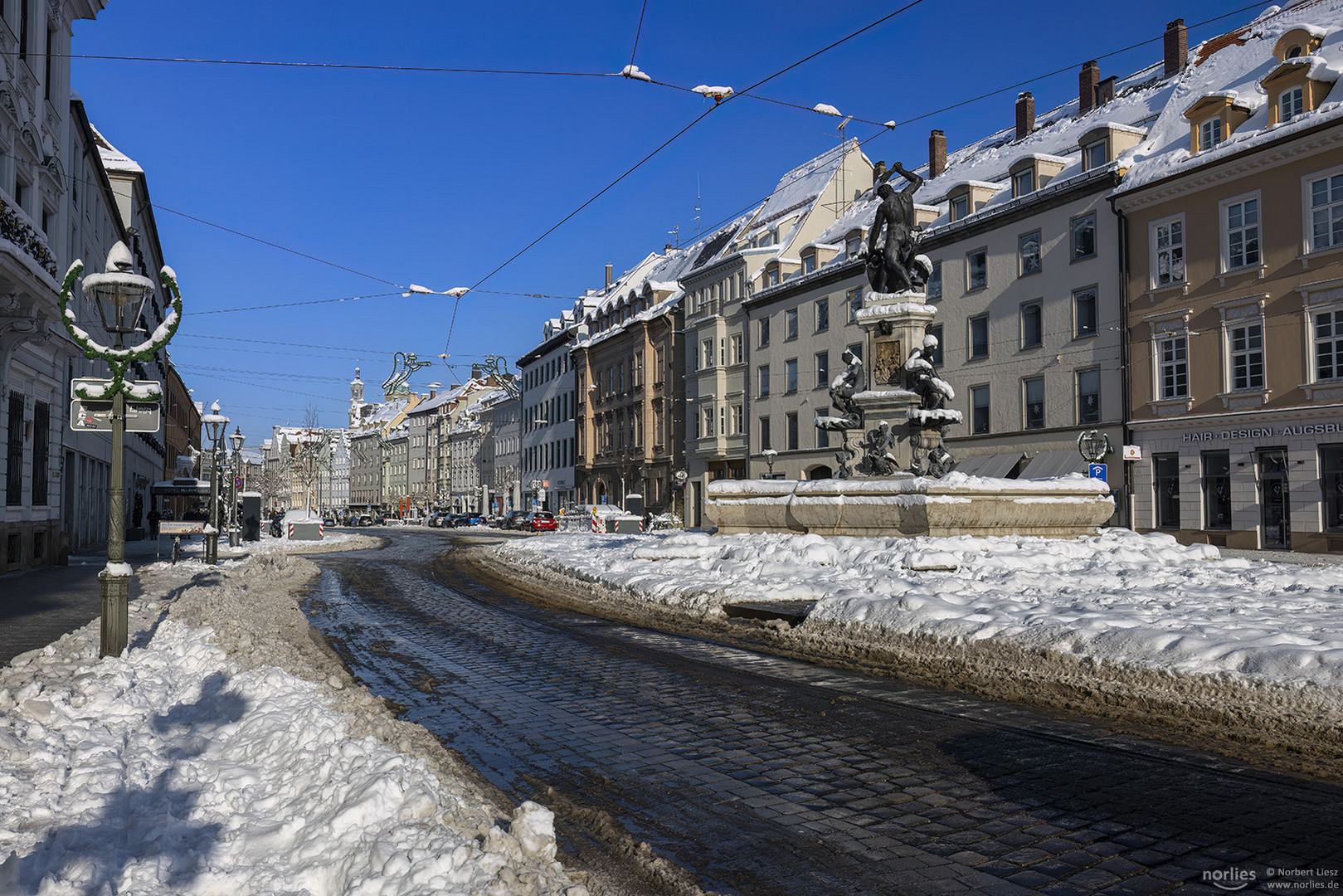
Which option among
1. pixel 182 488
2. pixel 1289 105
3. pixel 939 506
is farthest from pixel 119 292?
pixel 182 488

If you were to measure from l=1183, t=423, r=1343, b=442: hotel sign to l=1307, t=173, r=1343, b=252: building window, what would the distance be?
4732 mm

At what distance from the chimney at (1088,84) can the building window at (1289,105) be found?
11.9 m

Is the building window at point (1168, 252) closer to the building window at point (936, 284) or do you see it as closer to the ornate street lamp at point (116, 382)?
the building window at point (936, 284)

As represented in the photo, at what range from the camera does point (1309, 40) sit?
29047 mm

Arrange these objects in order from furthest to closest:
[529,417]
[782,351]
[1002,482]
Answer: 1. [529,417]
2. [782,351]
3. [1002,482]

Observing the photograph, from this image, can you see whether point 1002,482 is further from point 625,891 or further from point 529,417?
point 529,417

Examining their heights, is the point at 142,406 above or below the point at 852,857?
above

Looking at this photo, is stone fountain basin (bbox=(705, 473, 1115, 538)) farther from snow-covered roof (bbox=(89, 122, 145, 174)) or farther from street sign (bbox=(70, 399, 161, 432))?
snow-covered roof (bbox=(89, 122, 145, 174))

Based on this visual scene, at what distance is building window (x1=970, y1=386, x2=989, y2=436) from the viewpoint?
3825 cm

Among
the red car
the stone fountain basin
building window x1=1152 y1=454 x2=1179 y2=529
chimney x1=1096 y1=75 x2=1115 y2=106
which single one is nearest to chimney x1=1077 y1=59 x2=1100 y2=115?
chimney x1=1096 y1=75 x2=1115 y2=106

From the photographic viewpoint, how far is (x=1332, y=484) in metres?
26.4

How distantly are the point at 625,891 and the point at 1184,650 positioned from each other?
19.5 feet

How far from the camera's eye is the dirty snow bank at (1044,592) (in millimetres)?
8188

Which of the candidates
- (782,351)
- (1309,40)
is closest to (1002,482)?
(1309,40)
